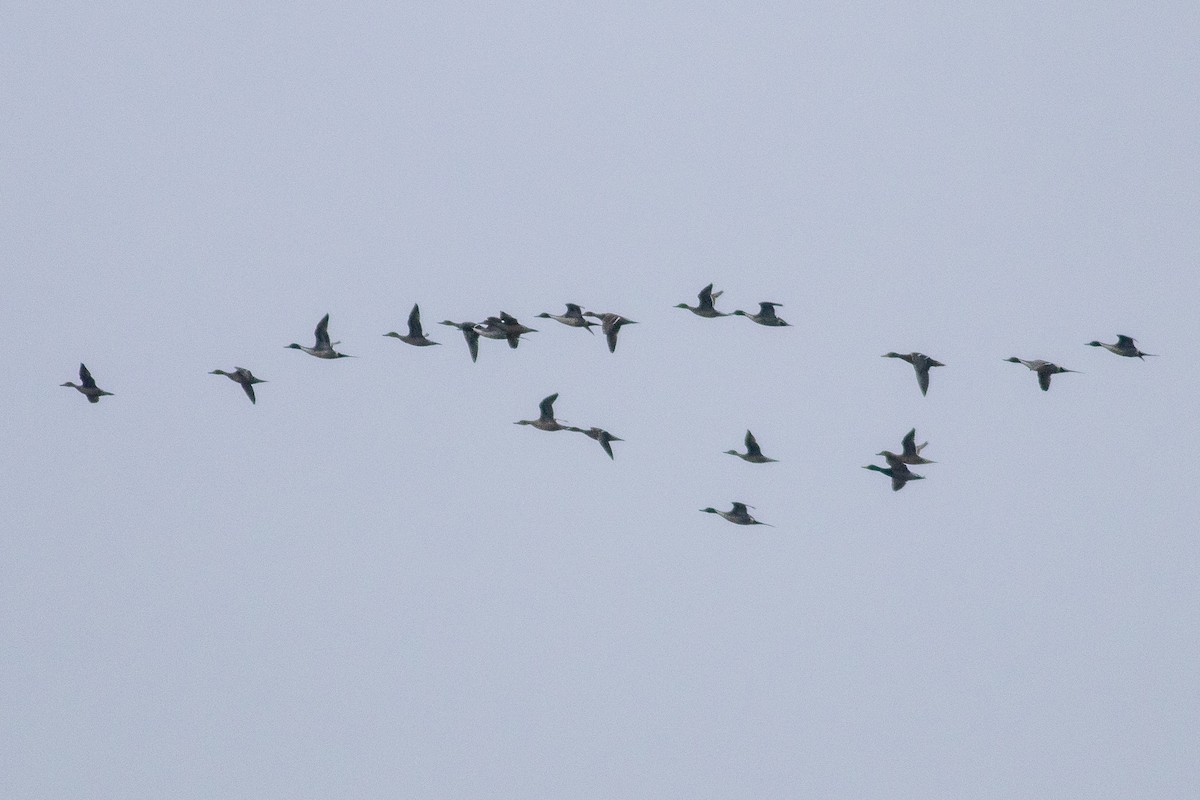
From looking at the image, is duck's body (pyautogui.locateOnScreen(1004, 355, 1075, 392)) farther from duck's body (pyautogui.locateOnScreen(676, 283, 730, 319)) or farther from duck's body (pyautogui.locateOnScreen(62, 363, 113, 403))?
duck's body (pyautogui.locateOnScreen(62, 363, 113, 403))

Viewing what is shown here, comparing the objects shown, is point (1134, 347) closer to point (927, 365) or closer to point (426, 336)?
point (927, 365)

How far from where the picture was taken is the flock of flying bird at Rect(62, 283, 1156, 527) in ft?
145

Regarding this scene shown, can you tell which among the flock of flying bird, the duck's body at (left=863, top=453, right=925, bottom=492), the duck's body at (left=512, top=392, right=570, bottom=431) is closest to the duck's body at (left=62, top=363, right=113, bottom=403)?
the flock of flying bird

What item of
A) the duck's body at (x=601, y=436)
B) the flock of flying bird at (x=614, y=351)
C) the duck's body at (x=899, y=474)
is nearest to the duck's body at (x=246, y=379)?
the flock of flying bird at (x=614, y=351)

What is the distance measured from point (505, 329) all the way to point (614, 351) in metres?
3.29

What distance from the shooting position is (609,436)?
4488cm

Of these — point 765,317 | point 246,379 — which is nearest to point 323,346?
point 246,379

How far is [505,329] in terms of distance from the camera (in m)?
45.9

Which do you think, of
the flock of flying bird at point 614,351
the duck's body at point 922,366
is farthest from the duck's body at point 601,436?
the duck's body at point 922,366

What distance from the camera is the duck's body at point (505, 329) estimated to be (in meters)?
45.8

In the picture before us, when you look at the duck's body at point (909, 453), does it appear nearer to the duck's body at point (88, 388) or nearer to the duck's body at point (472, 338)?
the duck's body at point (472, 338)

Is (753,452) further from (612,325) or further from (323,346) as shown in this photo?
(323,346)

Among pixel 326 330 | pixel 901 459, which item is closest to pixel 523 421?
pixel 326 330

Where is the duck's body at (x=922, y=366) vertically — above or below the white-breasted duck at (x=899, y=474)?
above
